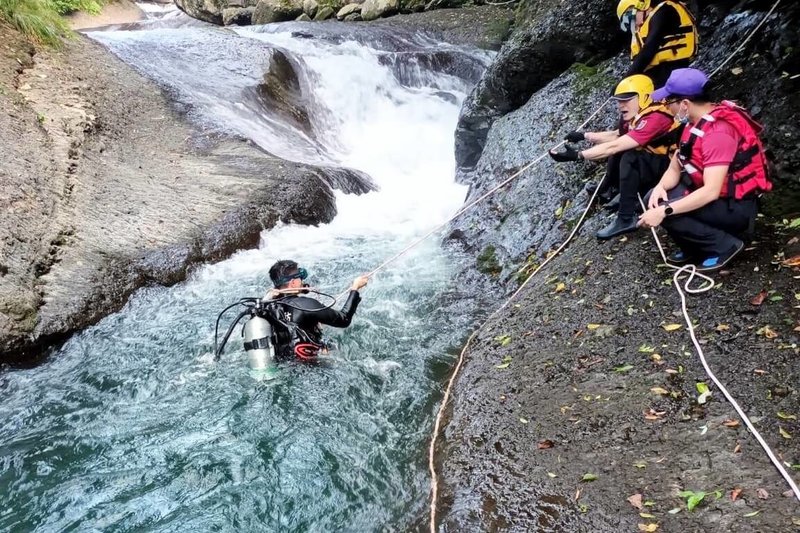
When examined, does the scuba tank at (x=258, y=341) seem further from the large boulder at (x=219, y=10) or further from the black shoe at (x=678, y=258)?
the large boulder at (x=219, y=10)

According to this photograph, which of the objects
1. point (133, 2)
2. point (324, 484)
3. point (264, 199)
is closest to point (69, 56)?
point (264, 199)

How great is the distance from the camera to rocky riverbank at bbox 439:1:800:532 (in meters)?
3.07

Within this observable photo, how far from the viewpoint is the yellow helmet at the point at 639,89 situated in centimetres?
492

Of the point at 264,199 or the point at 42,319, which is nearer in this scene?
the point at 42,319

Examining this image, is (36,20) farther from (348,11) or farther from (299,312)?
(348,11)

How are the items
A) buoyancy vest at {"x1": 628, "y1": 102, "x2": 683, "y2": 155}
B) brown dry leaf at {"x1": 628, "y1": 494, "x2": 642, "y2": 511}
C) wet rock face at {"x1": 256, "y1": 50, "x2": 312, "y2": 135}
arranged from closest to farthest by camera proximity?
brown dry leaf at {"x1": 628, "y1": 494, "x2": 642, "y2": 511}, buoyancy vest at {"x1": 628, "y1": 102, "x2": 683, "y2": 155}, wet rock face at {"x1": 256, "y1": 50, "x2": 312, "y2": 135}

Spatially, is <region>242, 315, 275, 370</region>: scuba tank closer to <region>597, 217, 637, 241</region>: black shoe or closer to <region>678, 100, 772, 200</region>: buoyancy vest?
<region>597, 217, 637, 241</region>: black shoe

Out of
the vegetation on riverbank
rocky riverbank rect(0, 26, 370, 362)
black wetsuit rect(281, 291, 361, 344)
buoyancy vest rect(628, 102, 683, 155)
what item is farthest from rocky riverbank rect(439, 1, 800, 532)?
the vegetation on riverbank

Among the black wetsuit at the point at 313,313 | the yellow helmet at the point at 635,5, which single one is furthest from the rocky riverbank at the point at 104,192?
the yellow helmet at the point at 635,5

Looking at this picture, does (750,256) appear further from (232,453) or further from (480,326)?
(232,453)

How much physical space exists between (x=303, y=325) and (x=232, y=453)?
137 cm

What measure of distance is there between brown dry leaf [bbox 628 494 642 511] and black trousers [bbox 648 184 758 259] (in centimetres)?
214

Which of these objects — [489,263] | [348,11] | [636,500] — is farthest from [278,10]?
[636,500]

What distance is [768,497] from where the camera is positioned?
280 centimetres
